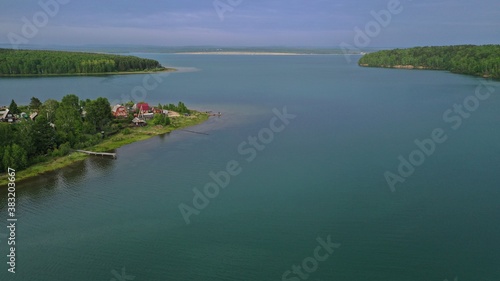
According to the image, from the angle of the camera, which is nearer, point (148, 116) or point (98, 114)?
point (98, 114)

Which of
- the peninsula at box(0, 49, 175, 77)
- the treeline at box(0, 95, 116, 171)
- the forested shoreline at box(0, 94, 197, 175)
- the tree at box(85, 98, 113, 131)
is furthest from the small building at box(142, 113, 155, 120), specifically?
the peninsula at box(0, 49, 175, 77)

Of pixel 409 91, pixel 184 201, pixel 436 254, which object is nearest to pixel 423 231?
pixel 436 254

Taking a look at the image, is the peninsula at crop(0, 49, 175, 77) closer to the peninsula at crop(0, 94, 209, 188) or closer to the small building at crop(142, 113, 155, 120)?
the peninsula at crop(0, 94, 209, 188)

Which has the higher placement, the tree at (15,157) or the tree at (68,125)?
the tree at (68,125)

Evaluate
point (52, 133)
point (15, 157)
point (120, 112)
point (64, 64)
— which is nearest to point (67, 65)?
point (64, 64)

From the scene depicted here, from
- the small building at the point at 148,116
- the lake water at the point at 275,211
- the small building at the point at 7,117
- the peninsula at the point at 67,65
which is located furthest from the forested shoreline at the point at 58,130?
the peninsula at the point at 67,65

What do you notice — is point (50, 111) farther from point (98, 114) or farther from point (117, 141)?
point (117, 141)

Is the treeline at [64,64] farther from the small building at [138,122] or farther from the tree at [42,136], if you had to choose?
the tree at [42,136]

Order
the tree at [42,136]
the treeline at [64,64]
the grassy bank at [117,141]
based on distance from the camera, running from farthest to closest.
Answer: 1. the treeline at [64,64]
2. the tree at [42,136]
3. the grassy bank at [117,141]
